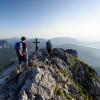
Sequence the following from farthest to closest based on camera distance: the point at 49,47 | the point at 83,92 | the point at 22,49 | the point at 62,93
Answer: the point at 49,47
the point at 83,92
the point at 62,93
the point at 22,49

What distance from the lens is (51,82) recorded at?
26.2m

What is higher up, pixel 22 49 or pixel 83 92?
pixel 22 49

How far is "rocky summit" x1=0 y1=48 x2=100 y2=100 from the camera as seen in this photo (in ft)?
73.9

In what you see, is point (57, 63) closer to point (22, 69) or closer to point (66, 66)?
point (66, 66)

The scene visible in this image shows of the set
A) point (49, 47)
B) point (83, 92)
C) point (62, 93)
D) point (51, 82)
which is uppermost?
point (49, 47)

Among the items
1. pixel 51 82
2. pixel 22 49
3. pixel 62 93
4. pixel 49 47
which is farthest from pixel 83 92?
pixel 22 49

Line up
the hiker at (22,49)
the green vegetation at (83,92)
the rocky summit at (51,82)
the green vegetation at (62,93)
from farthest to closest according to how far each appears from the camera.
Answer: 1. the green vegetation at (83,92)
2. the green vegetation at (62,93)
3. the hiker at (22,49)
4. the rocky summit at (51,82)

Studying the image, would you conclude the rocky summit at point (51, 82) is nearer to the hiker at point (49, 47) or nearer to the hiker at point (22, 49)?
the hiker at point (49, 47)

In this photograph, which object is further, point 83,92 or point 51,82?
point 83,92

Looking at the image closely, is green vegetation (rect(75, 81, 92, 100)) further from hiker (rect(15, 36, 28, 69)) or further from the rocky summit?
hiker (rect(15, 36, 28, 69))

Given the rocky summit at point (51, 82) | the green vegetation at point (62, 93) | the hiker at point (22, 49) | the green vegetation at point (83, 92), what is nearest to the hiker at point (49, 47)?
the rocky summit at point (51, 82)

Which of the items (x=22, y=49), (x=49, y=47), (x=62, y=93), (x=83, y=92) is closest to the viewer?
(x=22, y=49)

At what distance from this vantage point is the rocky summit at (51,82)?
73.9ft

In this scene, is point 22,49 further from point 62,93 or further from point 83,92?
point 83,92
